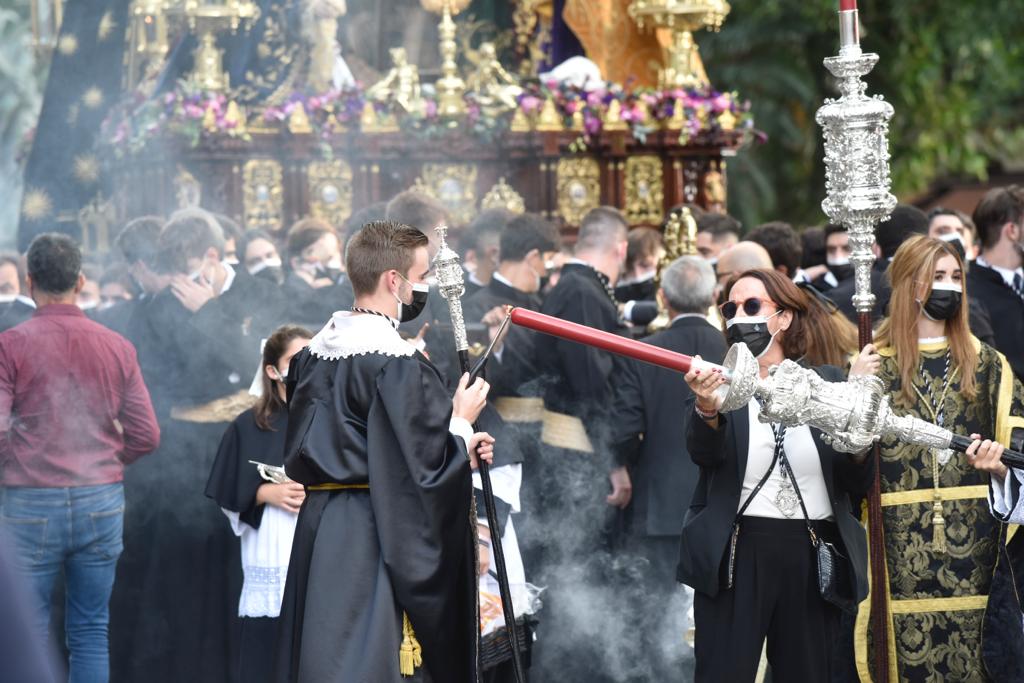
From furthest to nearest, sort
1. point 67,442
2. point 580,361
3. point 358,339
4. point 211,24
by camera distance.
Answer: point 211,24 → point 580,361 → point 67,442 → point 358,339

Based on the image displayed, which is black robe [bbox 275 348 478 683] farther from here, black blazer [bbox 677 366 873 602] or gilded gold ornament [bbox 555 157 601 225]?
gilded gold ornament [bbox 555 157 601 225]

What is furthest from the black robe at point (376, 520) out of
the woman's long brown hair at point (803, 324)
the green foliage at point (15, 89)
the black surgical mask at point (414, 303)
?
the green foliage at point (15, 89)

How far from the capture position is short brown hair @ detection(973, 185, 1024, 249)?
8.39 metres

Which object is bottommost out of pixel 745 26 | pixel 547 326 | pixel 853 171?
pixel 547 326

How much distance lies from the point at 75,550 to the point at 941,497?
11.7ft

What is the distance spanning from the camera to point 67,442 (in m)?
6.93

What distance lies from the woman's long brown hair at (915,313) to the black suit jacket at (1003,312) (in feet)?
7.25

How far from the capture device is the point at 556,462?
8.35 meters

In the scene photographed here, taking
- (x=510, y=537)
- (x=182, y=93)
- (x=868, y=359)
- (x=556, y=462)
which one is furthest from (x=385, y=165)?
(x=868, y=359)

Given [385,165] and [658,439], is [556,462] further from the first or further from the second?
[385,165]

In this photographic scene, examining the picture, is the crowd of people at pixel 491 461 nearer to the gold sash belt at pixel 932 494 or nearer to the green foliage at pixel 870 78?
the gold sash belt at pixel 932 494

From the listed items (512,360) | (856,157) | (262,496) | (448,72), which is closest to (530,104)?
(448,72)

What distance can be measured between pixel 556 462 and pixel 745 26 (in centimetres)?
1115

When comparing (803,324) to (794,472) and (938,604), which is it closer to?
(794,472)
